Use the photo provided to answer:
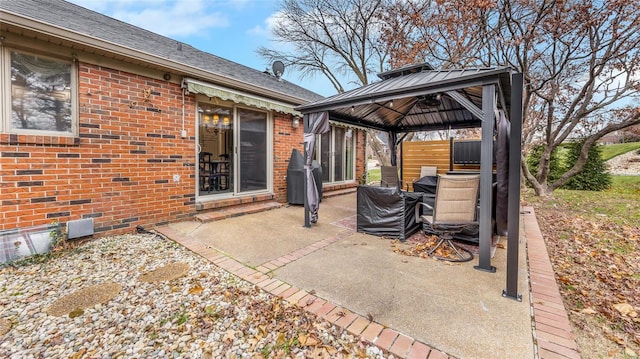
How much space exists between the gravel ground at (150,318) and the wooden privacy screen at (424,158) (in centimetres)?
789

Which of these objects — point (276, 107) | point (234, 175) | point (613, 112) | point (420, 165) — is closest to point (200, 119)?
point (234, 175)

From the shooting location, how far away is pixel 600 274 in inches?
130

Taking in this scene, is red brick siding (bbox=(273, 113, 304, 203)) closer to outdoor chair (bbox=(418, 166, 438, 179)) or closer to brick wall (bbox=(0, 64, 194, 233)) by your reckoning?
brick wall (bbox=(0, 64, 194, 233))

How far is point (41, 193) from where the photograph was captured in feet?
12.0

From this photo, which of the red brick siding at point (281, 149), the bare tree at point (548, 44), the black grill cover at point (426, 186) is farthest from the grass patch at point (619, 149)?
the red brick siding at point (281, 149)

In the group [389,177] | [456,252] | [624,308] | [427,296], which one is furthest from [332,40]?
[624,308]

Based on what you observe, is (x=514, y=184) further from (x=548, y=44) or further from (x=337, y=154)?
(x=548, y=44)

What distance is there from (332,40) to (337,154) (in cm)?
685

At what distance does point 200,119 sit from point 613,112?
13012 millimetres

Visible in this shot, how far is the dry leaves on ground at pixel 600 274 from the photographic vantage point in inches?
87.9

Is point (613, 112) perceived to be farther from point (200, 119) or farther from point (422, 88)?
point (200, 119)

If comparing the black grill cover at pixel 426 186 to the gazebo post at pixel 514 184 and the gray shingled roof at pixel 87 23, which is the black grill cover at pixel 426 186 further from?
the gray shingled roof at pixel 87 23

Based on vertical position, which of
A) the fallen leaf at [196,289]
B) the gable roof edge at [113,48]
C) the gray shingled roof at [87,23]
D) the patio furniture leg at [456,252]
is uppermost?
the gray shingled roof at [87,23]

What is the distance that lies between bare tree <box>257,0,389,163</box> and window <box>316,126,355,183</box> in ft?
9.95
